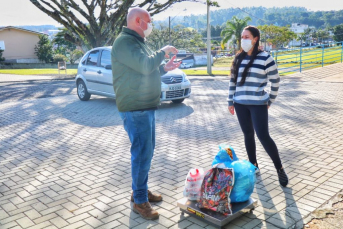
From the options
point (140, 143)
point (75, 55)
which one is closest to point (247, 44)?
point (140, 143)

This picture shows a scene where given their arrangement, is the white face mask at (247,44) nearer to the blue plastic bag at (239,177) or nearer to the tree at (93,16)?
the blue plastic bag at (239,177)

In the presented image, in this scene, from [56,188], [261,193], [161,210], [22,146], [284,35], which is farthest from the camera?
[284,35]

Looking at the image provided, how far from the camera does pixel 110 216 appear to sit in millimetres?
3816

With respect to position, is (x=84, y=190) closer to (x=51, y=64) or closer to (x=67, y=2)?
(x=67, y=2)

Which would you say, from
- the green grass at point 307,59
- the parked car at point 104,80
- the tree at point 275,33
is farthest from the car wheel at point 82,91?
the tree at point 275,33

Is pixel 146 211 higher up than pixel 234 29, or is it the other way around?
pixel 234 29

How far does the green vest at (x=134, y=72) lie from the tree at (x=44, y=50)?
52.2 metres

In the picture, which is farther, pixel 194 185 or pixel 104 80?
pixel 104 80

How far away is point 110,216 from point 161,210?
54cm

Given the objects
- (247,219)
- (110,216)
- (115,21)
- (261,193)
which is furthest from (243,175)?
(115,21)

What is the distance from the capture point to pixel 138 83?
349 centimetres

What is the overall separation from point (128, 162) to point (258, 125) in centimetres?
220

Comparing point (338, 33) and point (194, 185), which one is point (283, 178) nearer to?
point (194, 185)

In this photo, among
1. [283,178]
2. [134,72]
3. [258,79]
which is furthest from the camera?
[283,178]
